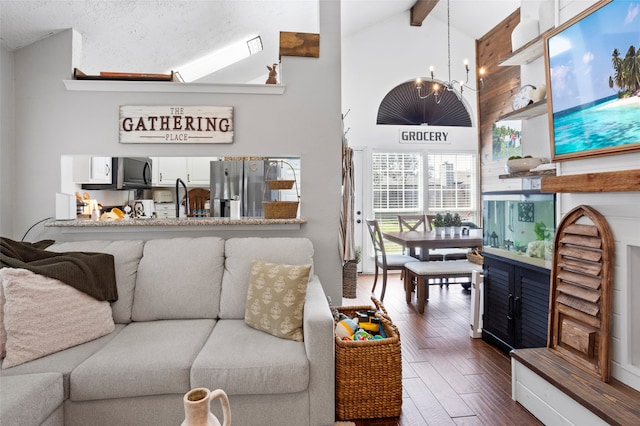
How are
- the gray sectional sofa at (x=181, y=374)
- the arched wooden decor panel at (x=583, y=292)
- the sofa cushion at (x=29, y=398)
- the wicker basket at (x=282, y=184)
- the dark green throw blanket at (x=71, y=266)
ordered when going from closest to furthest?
the sofa cushion at (x=29, y=398) < the gray sectional sofa at (x=181, y=374) < the arched wooden decor panel at (x=583, y=292) < the dark green throw blanket at (x=71, y=266) < the wicker basket at (x=282, y=184)

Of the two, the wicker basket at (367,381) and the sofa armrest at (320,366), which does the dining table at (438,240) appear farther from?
the sofa armrest at (320,366)

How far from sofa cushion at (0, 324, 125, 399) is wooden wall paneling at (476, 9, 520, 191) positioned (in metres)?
5.53

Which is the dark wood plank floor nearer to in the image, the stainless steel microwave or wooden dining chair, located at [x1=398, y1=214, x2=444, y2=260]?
wooden dining chair, located at [x1=398, y1=214, x2=444, y2=260]

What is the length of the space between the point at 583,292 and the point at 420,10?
16.8ft

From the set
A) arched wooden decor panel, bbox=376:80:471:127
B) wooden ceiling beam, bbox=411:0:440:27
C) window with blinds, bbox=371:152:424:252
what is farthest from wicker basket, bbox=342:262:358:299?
wooden ceiling beam, bbox=411:0:440:27

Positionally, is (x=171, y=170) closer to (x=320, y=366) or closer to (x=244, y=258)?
(x=244, y=258)

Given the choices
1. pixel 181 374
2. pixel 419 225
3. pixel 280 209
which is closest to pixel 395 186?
pixel 419 225

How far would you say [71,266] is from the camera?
1.99m

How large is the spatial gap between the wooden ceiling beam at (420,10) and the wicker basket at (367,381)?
509 centimetres

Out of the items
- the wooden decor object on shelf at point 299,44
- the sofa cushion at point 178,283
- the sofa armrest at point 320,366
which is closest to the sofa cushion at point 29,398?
the sofa cushion at point 178,283

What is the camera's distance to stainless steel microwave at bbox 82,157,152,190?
366cm

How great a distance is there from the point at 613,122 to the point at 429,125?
461 cm

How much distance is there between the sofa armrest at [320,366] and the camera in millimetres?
1798

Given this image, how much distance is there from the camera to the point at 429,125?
6141 millimetres
